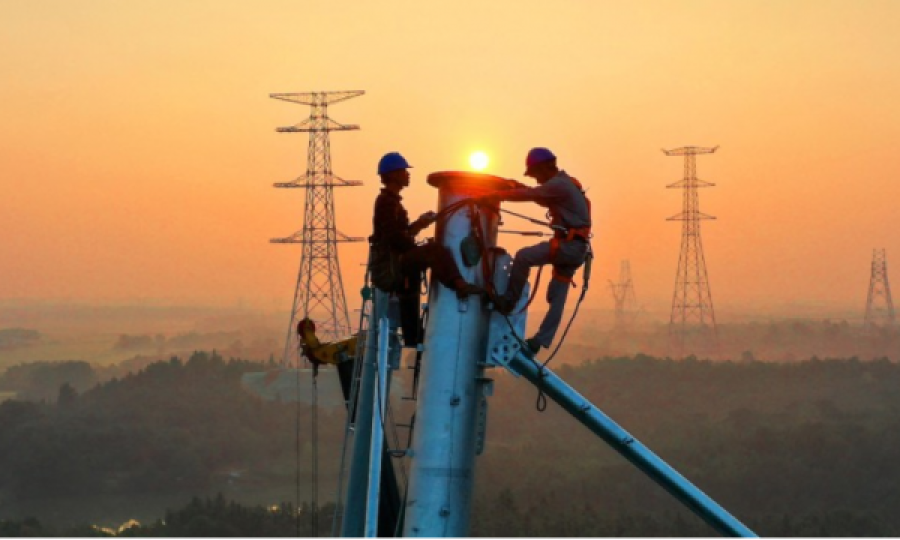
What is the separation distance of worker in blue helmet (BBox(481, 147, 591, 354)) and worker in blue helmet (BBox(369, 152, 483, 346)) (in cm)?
76

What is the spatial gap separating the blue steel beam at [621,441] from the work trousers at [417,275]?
1.50m

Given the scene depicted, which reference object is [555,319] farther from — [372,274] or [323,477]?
[323,477]

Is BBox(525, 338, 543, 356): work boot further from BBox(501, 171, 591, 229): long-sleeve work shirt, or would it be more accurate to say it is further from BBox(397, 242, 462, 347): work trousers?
BBox(501, 171, 591, 229): long-sleeve work shirt

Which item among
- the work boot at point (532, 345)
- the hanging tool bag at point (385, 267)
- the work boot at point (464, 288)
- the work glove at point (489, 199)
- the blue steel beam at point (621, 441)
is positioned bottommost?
the blue steel beam at point (621, 441)

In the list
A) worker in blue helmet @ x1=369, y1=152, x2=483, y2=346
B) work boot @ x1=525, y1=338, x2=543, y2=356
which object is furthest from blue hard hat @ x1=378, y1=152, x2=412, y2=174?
work boot @ x1=525, y1=338, x2=543, y2=356

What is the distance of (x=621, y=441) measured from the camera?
21141mm

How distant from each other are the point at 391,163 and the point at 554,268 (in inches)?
113

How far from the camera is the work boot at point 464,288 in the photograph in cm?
2073

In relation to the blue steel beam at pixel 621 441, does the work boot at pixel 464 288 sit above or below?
above

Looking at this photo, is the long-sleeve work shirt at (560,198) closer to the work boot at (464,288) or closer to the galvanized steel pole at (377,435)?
the work boot at (464,288)

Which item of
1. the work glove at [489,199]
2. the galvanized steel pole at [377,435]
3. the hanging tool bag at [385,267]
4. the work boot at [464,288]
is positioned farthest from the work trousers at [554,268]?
the galvanized steel pole at [377,435]

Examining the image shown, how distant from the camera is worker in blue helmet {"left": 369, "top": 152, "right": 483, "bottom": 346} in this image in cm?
2094

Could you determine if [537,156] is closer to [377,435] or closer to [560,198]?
[560,198]


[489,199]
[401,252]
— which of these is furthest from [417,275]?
[489,199]
